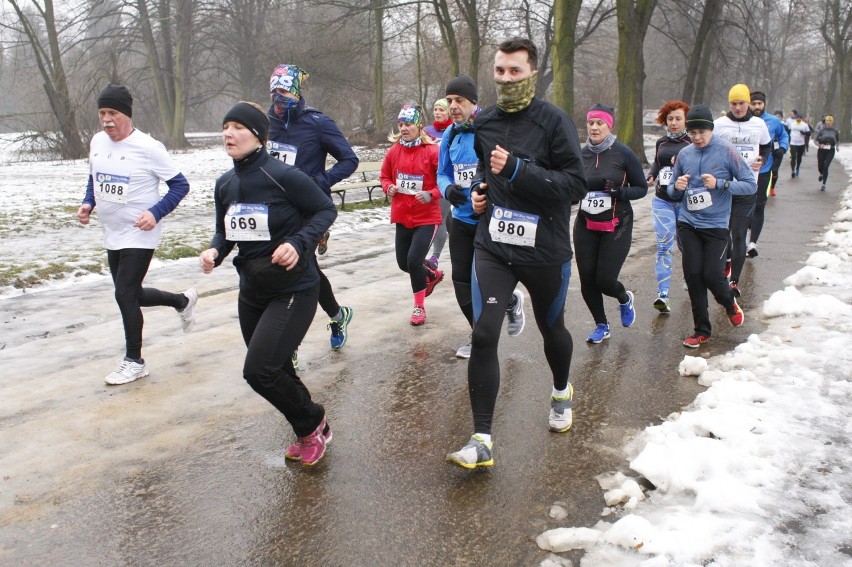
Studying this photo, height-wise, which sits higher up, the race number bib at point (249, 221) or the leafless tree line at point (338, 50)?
the leafless tree line at point (338, 50)

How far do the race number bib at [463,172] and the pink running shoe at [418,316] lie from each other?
162cm

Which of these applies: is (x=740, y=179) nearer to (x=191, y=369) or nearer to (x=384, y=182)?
(x=384, y=182)

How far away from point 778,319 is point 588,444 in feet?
10.8

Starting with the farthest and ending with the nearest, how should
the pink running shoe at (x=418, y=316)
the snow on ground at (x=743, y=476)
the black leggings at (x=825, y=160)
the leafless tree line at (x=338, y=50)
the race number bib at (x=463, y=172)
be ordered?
the leafless tree line at (x=338, y=50), the black leggings at (x=825, y=160), the pink running shoe at (x=418, y=316), the race number bib at (x=463, y=172), the snow on ground at (x=743, y=476)

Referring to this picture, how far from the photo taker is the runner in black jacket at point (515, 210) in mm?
3668

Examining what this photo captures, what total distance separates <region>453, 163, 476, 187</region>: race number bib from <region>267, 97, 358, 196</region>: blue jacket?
0.89 m

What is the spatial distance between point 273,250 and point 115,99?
2301 millimetres

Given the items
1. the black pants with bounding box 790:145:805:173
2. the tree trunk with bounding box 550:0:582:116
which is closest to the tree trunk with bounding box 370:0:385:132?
the tree trunk with bounding box 550:0:582:116

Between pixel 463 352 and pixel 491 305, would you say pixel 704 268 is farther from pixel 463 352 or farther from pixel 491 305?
pixel 491 305

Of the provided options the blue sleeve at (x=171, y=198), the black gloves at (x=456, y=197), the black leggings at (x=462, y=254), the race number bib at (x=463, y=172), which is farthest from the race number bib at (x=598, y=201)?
the blue sleeve at (x=171, y=198)

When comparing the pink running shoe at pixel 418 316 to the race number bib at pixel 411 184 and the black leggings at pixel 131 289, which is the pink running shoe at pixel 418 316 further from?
the black leggings at pixel 131 289

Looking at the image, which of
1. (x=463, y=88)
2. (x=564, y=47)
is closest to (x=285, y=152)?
(x=463, y=88)

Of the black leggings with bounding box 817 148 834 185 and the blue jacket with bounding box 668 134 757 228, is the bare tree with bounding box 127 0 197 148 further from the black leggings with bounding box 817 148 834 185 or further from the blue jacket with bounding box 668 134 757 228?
the blue jacket with bounding box 668 134 757 228

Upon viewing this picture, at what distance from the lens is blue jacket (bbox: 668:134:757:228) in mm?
6023
